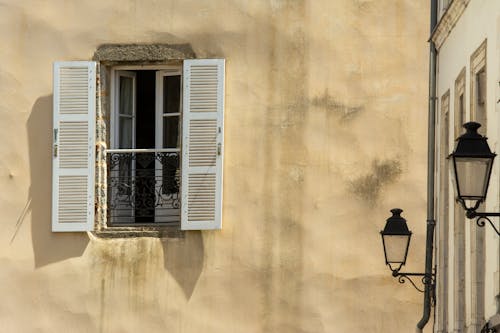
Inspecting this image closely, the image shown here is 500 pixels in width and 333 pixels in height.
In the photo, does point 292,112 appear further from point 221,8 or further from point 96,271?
point 96,271

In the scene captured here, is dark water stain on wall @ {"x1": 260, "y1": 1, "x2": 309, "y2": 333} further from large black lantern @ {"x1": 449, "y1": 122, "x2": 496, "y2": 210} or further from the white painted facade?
large black lantern @ {"x1": 449, "y1": 122, "x2": 496, "y2": 210}

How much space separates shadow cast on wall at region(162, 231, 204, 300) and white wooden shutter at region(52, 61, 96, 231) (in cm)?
90

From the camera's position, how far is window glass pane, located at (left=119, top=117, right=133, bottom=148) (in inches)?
667

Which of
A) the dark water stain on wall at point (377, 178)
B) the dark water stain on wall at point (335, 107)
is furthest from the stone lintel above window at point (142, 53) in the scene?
the dark water stain on wall at point (377, 178)

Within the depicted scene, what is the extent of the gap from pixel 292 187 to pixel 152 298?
1853mm

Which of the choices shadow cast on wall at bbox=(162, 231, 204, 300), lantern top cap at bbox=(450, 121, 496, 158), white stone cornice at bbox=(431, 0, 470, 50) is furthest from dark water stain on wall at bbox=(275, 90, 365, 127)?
lantern top cap at bbox=(450, 121, 496, 158)

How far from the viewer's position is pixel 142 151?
54.7 ft

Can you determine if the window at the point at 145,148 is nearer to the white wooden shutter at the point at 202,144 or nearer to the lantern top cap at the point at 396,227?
the white wooden shutter at the point at 202,144

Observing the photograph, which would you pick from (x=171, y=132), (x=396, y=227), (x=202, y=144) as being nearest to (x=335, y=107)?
(x=202, y=144)

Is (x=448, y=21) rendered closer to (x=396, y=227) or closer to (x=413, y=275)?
(x=396, y=227)

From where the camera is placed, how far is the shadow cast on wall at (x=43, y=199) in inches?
650

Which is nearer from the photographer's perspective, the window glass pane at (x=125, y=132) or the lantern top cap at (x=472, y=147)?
the lantern top cap at (x=472, y=147)

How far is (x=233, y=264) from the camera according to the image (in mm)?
16266

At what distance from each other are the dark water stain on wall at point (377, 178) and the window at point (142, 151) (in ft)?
4.91
